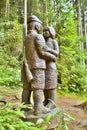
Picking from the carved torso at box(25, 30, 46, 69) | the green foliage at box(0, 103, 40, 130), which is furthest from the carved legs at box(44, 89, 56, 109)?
the green foliage at box(0, 103, 40, 130)

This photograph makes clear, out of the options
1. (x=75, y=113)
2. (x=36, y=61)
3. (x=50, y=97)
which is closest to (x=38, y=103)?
(x=50, y=97)

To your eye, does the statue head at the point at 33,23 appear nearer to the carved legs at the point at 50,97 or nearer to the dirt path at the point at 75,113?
the carved legs at the point at 50,97

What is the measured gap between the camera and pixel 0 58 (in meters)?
11.0

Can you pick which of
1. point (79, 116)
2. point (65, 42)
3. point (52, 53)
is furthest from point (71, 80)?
point (52, 53)

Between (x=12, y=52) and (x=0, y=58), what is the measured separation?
1.91 metres

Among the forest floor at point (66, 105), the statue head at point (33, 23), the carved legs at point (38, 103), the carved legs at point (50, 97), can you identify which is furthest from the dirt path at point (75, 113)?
the statue head at point (33, 23)

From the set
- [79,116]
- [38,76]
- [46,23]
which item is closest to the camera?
[38,76]

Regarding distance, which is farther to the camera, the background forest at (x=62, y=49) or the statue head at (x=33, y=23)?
the background forest at (x=62, y=49)

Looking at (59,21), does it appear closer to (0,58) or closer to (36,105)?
(0,58)

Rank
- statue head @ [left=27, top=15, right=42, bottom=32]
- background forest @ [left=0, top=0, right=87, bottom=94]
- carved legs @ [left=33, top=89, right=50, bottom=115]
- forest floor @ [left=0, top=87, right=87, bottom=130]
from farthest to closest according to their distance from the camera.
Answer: background forest @ [left=0, top=0, right=87, bottom=94], forest floor @ [left=0, top=87, right=87, bottom=130], statue head @ [left=27, top=15, right=42, bottom=32], carved legs @ [left=33, top=89, right=50, bottom=115]

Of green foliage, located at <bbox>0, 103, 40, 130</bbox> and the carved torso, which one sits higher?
the carved torso

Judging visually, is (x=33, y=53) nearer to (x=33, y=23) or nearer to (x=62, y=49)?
(x=33, y=23)

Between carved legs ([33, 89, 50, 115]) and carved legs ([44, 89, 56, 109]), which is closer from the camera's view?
carved legs ([33, 89, 50, 115])

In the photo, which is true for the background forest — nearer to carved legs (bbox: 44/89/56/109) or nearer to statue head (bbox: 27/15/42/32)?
carved legs (bbox: 44/89/56/109)
